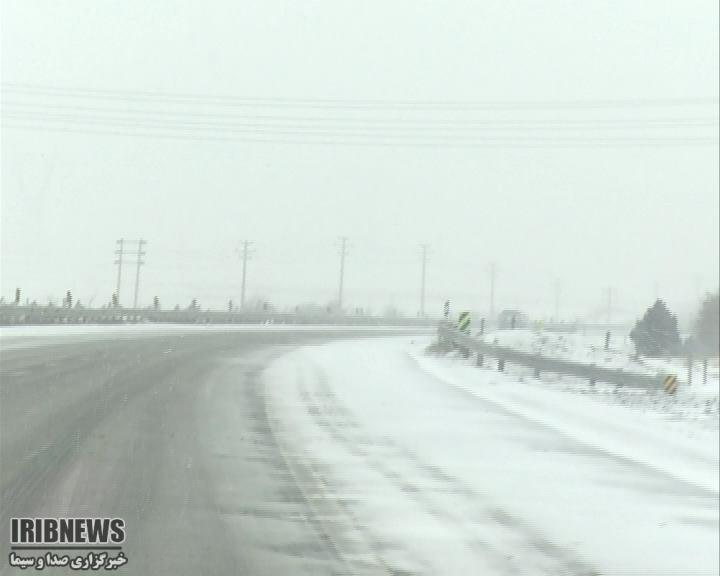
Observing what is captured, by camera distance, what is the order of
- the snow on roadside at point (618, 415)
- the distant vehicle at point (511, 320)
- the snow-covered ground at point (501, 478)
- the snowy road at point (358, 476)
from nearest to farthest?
1. the snowy road at point (358, 476)
2. the snow-covered ground at point (501, 478)
3. the snow on roadside at point (618, 415)
4. the distant vehicle at point (511, 320)

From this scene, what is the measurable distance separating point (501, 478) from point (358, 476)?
4.61ft

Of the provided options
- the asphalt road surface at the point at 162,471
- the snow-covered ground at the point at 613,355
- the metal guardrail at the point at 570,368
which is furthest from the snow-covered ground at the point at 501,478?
the snow-covered ground at the point at 613,355

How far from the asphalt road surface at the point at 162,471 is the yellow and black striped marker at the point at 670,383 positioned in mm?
7125

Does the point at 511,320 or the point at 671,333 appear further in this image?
the point at 511,320

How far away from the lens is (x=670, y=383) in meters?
15.3

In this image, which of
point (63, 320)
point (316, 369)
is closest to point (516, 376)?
point (316, 369)

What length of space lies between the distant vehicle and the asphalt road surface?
12.0 metres

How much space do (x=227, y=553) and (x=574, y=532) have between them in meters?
2.68

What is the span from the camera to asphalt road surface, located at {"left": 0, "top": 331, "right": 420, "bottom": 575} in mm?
5836

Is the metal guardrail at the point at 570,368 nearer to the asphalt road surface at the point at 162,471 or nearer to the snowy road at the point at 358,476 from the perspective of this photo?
the snowy road at the point at 358,476

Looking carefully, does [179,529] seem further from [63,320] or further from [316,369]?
[63,320]

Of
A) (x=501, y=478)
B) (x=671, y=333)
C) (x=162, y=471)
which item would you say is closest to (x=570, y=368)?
(x=671, y=333)

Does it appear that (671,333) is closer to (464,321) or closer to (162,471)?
(162,471)

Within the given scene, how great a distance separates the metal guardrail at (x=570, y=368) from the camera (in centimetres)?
1575
